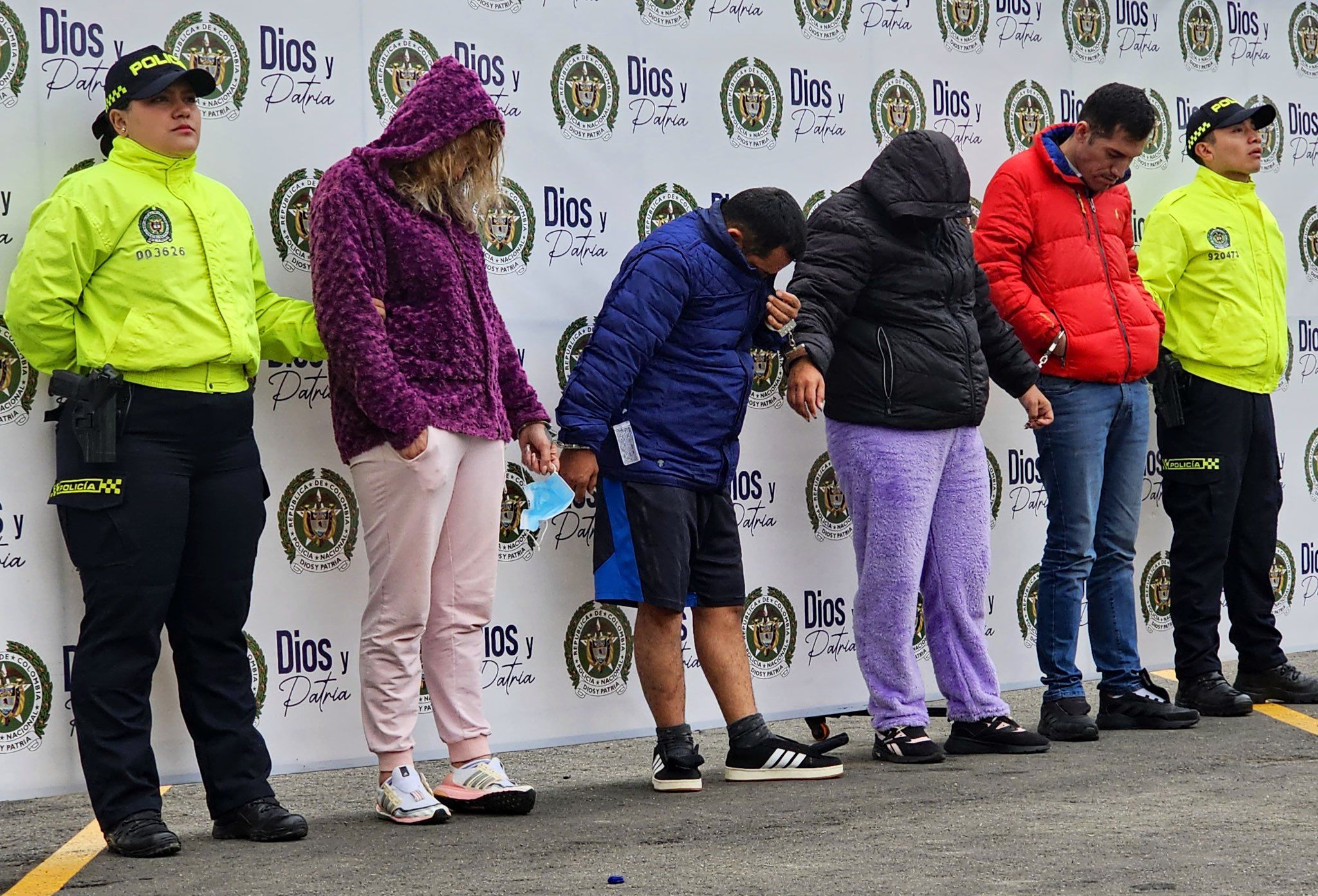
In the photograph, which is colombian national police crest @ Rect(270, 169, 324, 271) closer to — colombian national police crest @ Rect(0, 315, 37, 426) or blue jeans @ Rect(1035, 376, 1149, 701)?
colombian national police crest @ Rect(0, 315, 37, 426)

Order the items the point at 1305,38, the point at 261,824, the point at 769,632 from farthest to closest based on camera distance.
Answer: the point at 1305,38
the point at 769,632
the point at 261,824

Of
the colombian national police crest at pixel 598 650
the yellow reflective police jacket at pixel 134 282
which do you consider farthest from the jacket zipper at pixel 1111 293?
the yellow reflective police jacket at pixel 134 282

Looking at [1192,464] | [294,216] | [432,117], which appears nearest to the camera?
[432,117]

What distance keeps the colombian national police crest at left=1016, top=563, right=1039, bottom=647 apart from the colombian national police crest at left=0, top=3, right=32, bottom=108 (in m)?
3.89

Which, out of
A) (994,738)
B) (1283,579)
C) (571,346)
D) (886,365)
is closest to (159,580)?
(571,346)

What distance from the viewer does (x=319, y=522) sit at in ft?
16.3

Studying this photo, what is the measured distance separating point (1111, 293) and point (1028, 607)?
4.05ft

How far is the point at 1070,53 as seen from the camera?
258 inches

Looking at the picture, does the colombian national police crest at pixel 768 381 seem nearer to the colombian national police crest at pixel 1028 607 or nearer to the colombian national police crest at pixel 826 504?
the colombian national police crest at pixel 826 504

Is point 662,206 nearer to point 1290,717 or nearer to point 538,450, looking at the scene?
point 538,450

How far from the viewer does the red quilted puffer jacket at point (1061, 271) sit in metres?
5.89

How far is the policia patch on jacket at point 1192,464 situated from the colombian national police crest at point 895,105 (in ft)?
5.19

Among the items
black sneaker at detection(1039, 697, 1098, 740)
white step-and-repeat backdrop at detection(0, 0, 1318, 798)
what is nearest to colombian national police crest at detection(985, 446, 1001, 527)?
white step-and-repeat backdrop at detection(0, 0, 1318, 798)

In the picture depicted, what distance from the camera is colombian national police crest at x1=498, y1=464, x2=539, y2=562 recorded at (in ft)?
17.4
